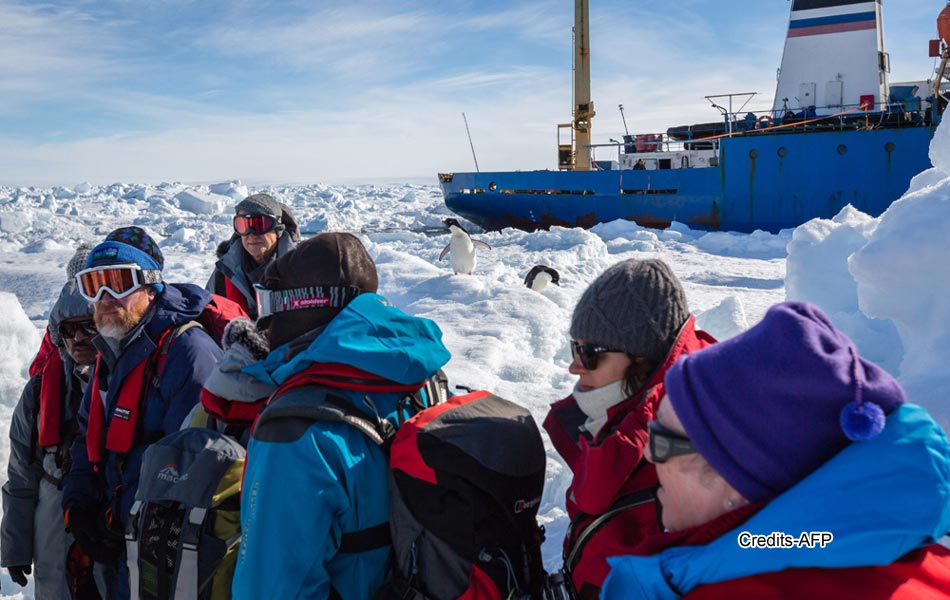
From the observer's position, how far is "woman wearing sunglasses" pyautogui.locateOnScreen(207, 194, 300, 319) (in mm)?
3371

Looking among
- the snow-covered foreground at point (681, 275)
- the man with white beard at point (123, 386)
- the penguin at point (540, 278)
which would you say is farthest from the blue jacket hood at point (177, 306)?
the penguin at point (540, 278)

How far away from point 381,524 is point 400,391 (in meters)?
0.27

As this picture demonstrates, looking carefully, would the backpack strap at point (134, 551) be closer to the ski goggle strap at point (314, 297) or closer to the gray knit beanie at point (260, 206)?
the ski goggle strap at point (314, 297)

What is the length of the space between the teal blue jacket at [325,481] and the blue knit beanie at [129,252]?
38.4 inches

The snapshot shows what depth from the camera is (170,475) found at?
5.16ft

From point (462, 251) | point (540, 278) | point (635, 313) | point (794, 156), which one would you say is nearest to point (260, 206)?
point (635, 313)

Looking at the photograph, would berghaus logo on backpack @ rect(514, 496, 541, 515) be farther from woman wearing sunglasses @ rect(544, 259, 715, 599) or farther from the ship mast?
the ship mast

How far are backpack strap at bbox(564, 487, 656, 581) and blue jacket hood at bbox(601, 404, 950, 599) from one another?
0.47m

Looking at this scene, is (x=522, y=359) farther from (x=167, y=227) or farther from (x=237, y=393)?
(x=167, y=227)

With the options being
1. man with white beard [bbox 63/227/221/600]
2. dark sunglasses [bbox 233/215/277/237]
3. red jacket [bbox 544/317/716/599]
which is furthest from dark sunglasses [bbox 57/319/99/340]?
red jacket [bbox 544/317/716/599]

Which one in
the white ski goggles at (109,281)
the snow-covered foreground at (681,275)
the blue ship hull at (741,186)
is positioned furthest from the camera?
the blue ship hull at (741,186)

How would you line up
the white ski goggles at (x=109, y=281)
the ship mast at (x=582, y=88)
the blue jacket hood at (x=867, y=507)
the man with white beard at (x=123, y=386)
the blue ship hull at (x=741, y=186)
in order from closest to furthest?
the blue jacket hood at (x=867, y=507), the man with white beard at (x=123, y=386), the white ski goggles at (x=109, y=281), the blue ship hull at (x=741, y=186), the ship mast at (x=582, y=88)

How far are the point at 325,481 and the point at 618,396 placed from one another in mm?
633

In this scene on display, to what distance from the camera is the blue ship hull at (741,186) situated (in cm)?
1553
